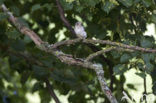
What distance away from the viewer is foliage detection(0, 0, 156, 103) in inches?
51.1

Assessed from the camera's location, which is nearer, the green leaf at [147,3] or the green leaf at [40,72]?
the green leaf at [147,3]

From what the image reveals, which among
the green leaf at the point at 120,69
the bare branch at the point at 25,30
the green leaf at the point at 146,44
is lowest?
the green leaf at the point at 120,69

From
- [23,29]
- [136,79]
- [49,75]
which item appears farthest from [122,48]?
[136,79]

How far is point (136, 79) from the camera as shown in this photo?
259 centimetres

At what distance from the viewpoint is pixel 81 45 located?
179 centimetres

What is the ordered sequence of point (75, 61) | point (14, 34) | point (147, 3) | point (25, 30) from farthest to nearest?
point (14, 34)
point (25, 30)
point (147, 3)
point (75, 61)

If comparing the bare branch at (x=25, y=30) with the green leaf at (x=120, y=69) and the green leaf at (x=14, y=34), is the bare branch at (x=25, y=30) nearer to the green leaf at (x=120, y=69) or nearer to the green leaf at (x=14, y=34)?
the green leaf at (x=14, y=34)

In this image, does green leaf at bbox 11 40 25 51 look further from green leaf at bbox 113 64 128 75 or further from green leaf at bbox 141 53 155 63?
green leaf at bbox 141 53 155 63

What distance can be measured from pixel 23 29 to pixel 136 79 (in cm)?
126

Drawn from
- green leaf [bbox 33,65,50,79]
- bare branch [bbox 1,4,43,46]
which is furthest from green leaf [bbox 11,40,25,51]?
bare branch [bbox 1,4,43,46]

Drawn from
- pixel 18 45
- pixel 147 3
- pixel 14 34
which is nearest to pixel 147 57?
pixel 147 3

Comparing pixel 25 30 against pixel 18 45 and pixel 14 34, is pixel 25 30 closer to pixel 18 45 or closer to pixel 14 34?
pixel 14 34

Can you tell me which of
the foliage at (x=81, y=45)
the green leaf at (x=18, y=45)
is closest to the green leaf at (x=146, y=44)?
the foliage at (x=81, y=45)

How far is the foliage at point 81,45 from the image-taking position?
1.30 meters
